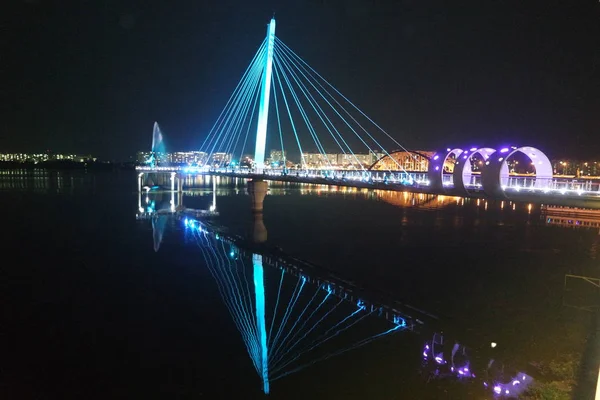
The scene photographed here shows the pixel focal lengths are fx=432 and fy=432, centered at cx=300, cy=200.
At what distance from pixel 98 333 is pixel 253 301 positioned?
5.24 meters

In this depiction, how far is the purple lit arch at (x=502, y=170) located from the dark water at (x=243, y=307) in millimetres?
3811

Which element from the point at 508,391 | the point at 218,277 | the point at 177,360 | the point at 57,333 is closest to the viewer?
the point at 508,391

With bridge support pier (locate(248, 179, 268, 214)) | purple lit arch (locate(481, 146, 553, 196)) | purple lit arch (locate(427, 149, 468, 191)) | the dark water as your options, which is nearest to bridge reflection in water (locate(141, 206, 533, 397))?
the dark water

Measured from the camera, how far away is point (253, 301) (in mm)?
15320

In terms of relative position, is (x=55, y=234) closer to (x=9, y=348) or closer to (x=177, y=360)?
(x=9, y=348)

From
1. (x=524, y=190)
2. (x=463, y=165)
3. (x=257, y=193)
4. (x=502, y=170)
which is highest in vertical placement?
(x=463, y=165)

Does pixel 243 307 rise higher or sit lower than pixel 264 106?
lower

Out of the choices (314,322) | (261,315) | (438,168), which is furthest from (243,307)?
(438,168)

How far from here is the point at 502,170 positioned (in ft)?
49.3

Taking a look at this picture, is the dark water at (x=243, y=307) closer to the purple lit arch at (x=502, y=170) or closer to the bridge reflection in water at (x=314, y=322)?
the bridge reflection in water at (x=314, y=322)

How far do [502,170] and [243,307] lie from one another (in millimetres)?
10096

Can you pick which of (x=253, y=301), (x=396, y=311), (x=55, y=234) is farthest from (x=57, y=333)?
(x=55, y=234)

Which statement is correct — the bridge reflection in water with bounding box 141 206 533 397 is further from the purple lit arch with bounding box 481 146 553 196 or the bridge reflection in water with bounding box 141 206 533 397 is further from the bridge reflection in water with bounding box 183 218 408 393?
the purple lit arch with bounding box 481 146 553 196

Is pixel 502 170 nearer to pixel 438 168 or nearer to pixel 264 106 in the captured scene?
pixel 438 168
